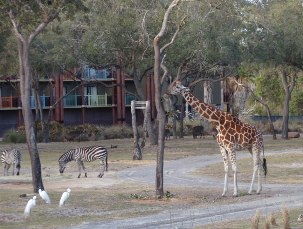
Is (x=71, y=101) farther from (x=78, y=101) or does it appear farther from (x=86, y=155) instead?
(x=86, y=155)

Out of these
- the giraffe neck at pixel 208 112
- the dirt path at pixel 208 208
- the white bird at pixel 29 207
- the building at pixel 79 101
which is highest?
the building at pixel 79 101

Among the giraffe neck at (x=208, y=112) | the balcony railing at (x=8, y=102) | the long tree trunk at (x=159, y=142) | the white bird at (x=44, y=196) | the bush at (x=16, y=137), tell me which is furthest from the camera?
the balcony railing at (x=8, y=102)

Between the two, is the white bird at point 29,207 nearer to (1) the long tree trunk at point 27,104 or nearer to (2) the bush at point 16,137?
(1) the long tree trunk at point 27,104

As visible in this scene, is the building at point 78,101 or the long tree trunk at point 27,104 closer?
the long tree trunk at point 27,104

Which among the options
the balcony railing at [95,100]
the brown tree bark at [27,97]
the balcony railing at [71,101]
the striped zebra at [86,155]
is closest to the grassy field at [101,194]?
the striped zebra at [86,155]

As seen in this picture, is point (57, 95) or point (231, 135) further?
point (57, 95)

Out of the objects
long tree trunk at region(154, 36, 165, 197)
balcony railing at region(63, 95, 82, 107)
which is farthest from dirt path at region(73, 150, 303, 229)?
balcony railing at region(63, 95, 82, 107)

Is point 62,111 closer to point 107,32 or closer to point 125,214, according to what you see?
point 107,32

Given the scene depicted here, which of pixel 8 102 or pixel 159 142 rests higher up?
pixel 8 102

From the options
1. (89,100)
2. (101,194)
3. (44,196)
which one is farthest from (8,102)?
(44,196)

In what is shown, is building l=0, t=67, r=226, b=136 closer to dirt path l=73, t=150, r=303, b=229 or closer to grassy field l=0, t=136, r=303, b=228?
grassy field l=0, t=136, r=303, b=228

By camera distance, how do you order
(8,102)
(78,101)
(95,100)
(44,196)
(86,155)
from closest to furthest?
(44,196) → (86,155) → (8,102) → (78,101) → (95,100)

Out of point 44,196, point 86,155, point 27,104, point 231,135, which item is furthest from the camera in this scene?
point 86,155

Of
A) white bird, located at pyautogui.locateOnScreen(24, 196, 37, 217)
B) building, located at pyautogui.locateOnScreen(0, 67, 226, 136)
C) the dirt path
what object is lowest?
the dirt path
